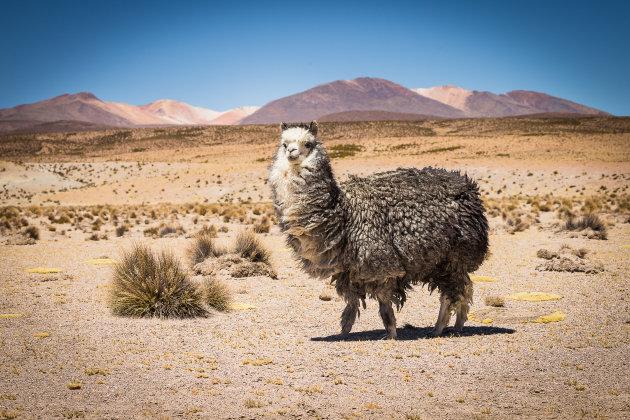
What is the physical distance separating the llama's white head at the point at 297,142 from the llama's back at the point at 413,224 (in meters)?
1.01

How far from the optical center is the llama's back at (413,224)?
24.4ft

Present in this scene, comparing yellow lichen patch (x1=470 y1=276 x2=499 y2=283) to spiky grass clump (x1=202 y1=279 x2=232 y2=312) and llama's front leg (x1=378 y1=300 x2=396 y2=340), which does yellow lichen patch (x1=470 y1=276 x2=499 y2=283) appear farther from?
spiky grass clump (x1=202 y1=279 x2=232 y2=312)

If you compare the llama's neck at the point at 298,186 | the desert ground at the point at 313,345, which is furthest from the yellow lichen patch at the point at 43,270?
the llama's neck at the point at 298,186

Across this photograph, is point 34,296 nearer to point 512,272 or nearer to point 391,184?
point 391,184

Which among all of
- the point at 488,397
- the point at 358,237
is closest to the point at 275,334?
the point at 358,237

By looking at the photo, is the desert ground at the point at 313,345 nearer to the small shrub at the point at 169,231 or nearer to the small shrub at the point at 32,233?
the small shrub at the point at 32,233

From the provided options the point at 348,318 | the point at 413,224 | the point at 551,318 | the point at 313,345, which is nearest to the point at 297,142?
the point at 413,224

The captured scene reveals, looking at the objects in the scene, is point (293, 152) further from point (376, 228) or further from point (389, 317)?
point (389, 317)

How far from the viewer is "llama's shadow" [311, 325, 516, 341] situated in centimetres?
806

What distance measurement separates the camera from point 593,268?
41.3 ft

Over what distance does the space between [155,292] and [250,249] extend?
17.2 feet

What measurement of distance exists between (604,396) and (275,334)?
446 centimetres

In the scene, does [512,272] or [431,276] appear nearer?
[431,276]

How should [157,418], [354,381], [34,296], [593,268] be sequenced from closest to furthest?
[157,418], [354,381], [34,296], [593,268]
